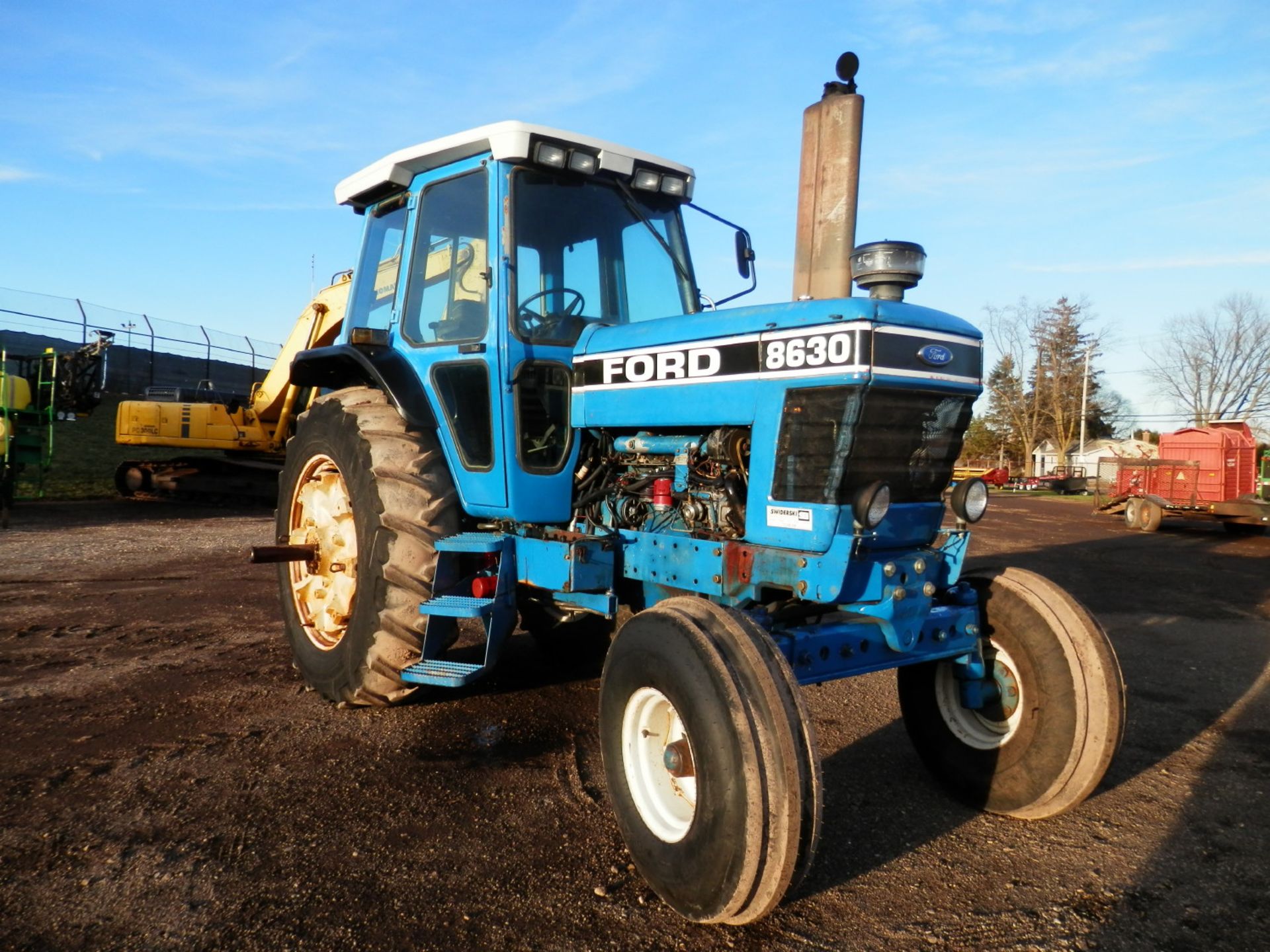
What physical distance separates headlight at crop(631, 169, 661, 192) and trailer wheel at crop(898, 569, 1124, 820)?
231 centimetres

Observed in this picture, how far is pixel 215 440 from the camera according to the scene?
47.0ft

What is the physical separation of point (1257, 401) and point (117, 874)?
55204 millimetres

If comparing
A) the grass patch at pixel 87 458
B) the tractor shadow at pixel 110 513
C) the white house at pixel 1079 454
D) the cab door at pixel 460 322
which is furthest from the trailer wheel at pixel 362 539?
the white house at pixel 1079 454

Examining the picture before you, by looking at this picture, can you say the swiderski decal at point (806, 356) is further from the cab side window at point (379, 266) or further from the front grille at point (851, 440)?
the cab side window at point (379, 266)

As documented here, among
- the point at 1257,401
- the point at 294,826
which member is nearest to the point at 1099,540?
the point at 294,826

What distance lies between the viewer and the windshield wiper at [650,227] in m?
4.32

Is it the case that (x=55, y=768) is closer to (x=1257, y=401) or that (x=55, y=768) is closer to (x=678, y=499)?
(x=678, y=499)

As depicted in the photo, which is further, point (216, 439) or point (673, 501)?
point (216, 439)

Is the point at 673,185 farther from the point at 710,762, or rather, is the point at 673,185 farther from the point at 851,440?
the point at 710,762

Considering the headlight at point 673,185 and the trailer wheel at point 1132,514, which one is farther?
the trailer wheel at point 1132,514

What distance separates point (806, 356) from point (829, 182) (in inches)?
94.1

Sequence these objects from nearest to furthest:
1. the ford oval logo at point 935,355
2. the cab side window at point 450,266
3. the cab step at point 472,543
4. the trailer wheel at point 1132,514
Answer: the ford oval logo at point 935,355 < the cab step at point 472,543 < the cab side window at point 450,266 < the trailer wheel at point 1132,514

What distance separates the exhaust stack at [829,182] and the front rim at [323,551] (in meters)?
2.70

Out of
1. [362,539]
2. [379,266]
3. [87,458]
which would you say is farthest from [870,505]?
[87,458]
